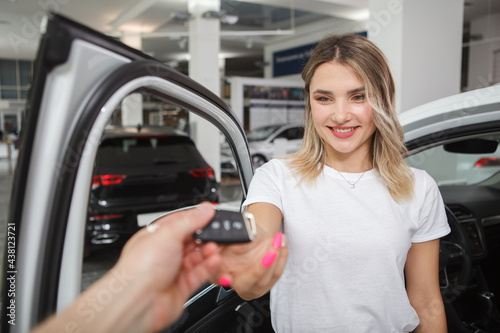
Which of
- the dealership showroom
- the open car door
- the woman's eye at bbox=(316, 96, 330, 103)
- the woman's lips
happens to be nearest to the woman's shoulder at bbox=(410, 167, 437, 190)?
the dealership showroom

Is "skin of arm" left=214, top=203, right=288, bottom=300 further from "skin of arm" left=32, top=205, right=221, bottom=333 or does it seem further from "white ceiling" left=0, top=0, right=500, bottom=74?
"white ceiling" left=0, top=0, right=500, bottom=74

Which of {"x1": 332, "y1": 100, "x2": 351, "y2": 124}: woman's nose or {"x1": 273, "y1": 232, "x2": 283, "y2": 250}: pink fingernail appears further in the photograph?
{"x1": 332, "y1": 100, "x2": 351, "y2": 124}: woman's nose

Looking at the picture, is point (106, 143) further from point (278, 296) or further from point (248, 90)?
point (248, 90)

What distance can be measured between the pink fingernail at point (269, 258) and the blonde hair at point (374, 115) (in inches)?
20.8

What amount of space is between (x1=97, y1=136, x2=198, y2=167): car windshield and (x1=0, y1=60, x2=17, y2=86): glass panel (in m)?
14.1

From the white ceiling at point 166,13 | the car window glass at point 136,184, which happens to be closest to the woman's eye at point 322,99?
the car window glass at point 136,184

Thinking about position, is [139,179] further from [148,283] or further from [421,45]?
[148,283]

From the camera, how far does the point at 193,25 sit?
30.5 ft

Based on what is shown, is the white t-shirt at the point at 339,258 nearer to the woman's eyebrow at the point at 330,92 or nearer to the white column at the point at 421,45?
the woman's eyebrow at the point at 330,92

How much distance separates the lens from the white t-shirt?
3.63ft

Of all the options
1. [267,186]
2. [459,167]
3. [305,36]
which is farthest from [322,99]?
[305,36]

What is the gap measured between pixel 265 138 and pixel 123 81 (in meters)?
9.43

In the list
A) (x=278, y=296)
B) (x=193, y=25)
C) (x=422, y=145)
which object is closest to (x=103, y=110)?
(x=278, y=296)

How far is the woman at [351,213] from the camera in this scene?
3.66 feet
